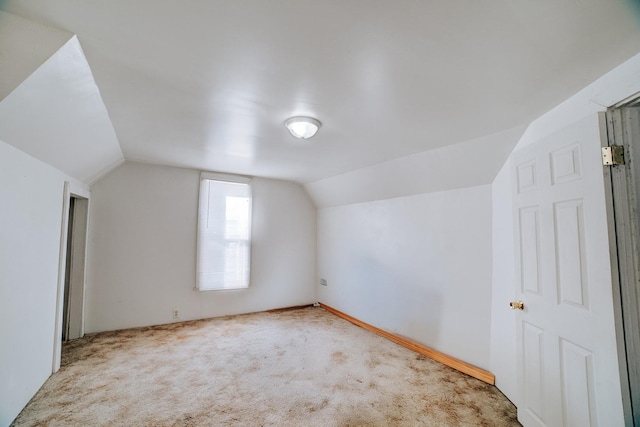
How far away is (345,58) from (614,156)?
151 centimetres

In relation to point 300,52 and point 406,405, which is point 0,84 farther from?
point 406,405

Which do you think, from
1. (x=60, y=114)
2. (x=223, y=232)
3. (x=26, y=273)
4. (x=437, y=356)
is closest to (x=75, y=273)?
(x=26, y=273)

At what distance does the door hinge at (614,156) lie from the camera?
136cm

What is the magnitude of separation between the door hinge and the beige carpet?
6.11ft

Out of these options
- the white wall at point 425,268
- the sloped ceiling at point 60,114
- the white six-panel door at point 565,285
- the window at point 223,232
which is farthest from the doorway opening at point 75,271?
the white six-panel door at point 565,285

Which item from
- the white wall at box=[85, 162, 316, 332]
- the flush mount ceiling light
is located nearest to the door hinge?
the flush mount ceiling light

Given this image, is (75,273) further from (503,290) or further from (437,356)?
(503,290)

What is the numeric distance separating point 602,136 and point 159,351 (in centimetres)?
421

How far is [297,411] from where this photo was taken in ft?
6.54

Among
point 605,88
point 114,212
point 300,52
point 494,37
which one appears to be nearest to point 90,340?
point 114,212

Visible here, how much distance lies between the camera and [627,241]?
133 cm

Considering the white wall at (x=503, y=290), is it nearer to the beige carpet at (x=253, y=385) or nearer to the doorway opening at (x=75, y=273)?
the beige carpet at (x=253, y=385)

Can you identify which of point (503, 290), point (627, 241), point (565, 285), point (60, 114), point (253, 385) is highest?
point (60, 114)

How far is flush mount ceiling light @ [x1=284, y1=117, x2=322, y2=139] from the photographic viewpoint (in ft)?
6.99
